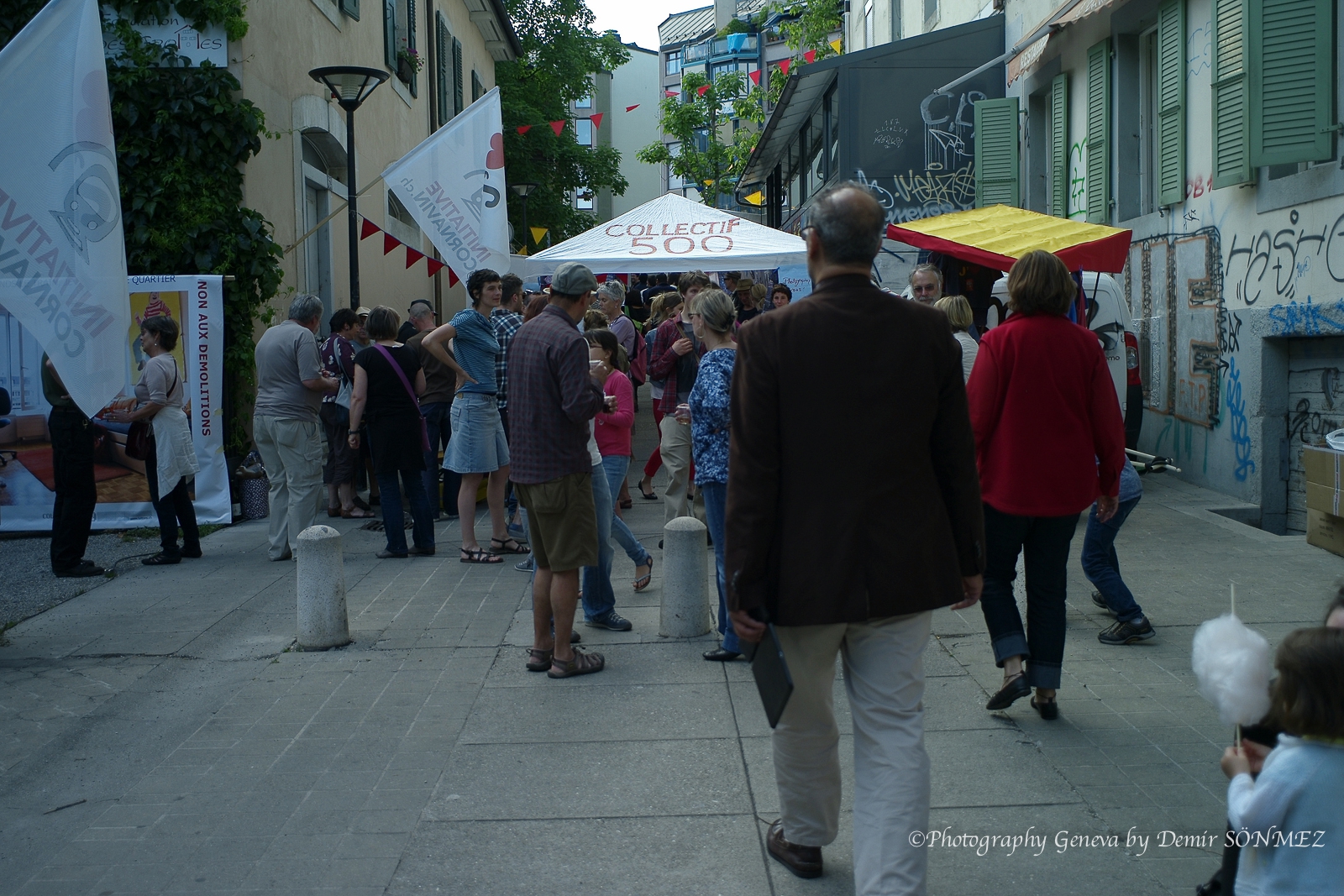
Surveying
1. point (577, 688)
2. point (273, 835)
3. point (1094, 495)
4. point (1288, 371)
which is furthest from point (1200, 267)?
point (273, 835)

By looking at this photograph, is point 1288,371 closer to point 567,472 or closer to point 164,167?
point 567,472

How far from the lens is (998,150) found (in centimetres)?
1566

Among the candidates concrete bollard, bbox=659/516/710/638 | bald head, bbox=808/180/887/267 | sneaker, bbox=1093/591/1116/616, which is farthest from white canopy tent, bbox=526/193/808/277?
bald head, bbox=808/180/887/267

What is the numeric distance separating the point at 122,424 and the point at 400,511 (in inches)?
108

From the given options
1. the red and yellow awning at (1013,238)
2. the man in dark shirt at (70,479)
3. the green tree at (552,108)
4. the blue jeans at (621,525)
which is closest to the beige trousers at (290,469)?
the man in dark shirt at (70,479)

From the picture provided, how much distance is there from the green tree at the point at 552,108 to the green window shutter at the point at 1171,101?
844 inches

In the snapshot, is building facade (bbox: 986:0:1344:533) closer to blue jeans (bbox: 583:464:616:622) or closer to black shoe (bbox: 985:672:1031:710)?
black shoe (bbox: 985:672:1031:710)

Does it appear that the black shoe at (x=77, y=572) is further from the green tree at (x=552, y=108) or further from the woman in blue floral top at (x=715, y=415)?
the green tree at (x=552, y=108)

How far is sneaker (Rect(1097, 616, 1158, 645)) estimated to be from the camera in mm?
5746

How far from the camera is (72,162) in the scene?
228 inches

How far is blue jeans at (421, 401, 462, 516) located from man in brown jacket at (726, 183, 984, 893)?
20.9 ft

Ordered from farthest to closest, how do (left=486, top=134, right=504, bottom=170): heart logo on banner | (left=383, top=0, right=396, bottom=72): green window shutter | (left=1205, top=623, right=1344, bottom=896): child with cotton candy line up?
(left=383, top=0, right=396, bottom=72): green window shutter, (left=486, top=134, right=504, bottom=170): heart logo on banner, (left=1205, top=623, right=1344, bottom=896): child with cotton candy

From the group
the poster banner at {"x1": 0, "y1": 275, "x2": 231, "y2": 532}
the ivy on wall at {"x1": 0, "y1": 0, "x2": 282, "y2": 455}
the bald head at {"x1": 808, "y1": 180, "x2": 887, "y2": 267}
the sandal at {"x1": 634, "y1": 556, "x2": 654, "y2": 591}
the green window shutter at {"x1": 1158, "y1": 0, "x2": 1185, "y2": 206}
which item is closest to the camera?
the bald head at {"x1": 808, "y1": 180, "x2": 887, "y2": 267}

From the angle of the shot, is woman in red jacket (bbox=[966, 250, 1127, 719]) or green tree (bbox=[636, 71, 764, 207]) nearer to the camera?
woman in red jacket (bbox=[966, 250, 1127, 719])
